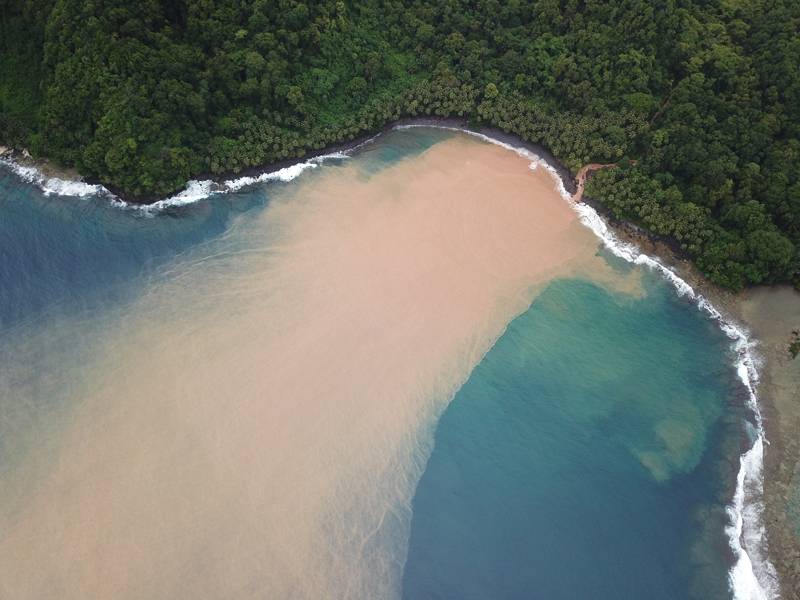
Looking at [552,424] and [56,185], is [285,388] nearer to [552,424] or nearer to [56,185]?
[552,424]

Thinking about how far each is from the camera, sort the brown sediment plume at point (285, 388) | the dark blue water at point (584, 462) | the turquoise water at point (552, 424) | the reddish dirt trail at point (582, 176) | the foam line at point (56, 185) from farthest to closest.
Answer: the reddish dirt trail at point (582, 176)
the foam line at point (56, 185)
the turquoise water at point (552, 424)
the dark blue water at point (584, 462)
the brown sediment plume at point (285, 388)

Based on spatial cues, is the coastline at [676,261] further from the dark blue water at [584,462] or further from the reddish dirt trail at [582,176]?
the dark blue water at [584,462]

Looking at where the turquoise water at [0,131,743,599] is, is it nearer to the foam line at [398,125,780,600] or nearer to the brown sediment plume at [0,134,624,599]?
the foam line at [398,125,780,600]

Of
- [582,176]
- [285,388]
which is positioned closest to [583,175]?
[582,176]

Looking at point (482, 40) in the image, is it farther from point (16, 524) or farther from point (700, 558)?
point (16, 524)

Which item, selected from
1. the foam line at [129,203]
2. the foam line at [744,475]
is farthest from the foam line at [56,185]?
the foam line at [744,475]

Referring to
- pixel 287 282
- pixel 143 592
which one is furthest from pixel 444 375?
pixel 143 592
